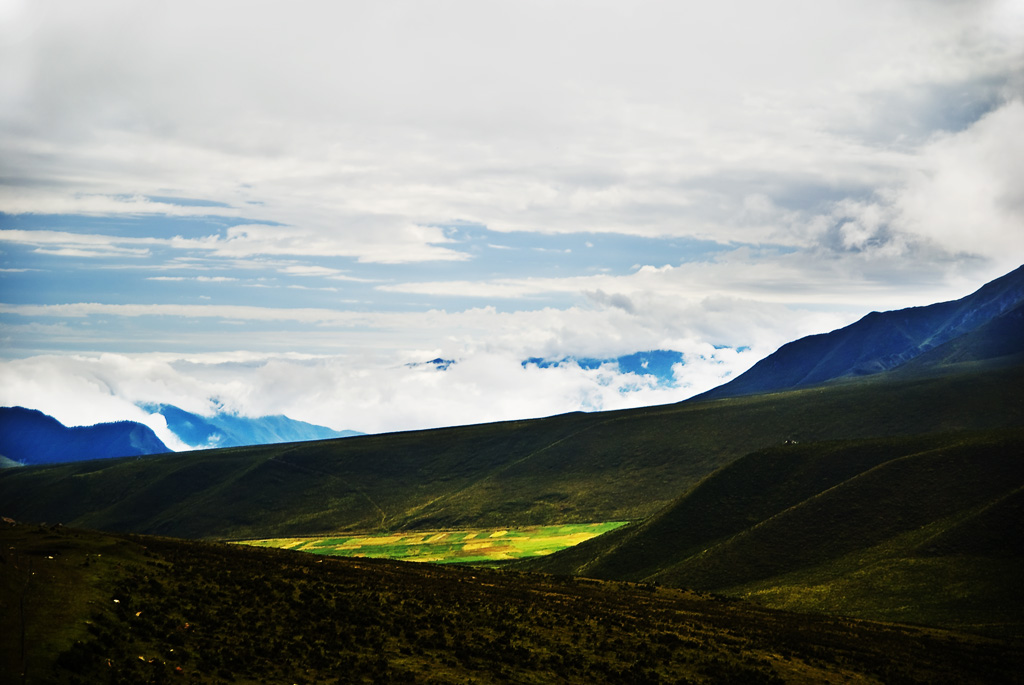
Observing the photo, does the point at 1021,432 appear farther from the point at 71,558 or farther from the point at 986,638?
the point at 71,558

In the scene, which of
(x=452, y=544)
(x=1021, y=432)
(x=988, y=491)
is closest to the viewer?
(x=988, y=491)

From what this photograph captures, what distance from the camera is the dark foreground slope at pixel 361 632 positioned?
45750 mm

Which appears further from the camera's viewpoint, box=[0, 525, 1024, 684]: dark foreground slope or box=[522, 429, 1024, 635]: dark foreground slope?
box=[522, 429, 1024, 635]: dark foreground slope

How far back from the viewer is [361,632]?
57.3 m

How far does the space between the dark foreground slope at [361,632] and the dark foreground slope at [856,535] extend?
29604mm

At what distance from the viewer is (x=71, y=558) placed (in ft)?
185

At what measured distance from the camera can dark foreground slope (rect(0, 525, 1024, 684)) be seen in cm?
4575

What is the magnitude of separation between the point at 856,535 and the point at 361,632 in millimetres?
108680

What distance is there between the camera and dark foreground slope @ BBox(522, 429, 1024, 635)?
112500mm

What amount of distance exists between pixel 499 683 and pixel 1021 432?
143178 millimetres

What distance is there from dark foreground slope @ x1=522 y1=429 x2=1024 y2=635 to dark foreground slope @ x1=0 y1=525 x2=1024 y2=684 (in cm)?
2960

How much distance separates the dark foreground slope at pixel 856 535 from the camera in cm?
11250

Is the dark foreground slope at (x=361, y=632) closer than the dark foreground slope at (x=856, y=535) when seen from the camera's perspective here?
Yes

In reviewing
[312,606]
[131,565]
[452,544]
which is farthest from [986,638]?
[452,544]
